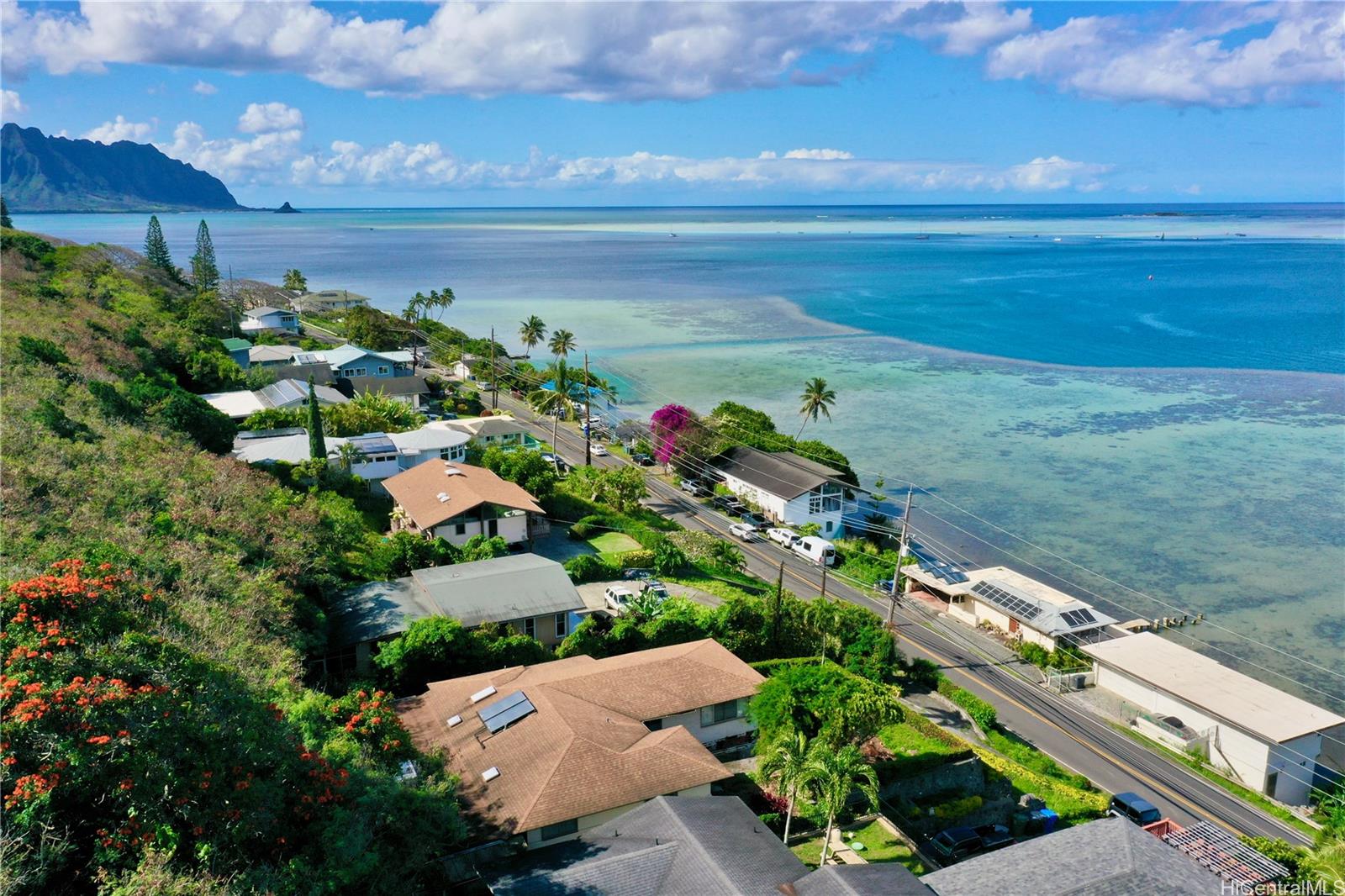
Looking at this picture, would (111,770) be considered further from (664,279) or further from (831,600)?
(664,279)

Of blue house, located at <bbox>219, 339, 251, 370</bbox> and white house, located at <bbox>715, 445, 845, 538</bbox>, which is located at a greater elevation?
blue house, located at <bbox>219, 339, 251, 370</bbox>

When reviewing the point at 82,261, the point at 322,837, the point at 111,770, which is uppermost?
the point at 82,261

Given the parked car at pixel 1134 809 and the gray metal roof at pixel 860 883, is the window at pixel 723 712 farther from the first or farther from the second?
the parked car at pixel 1134 809

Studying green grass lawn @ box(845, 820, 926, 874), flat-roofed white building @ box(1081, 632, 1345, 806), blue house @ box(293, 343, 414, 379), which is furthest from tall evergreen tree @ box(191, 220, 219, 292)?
green grass lawn @ box(845, 820, 926, 874)

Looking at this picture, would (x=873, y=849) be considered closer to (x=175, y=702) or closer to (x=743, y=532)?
(x=175, y=702)

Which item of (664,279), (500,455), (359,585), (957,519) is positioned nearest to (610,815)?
(359,585)

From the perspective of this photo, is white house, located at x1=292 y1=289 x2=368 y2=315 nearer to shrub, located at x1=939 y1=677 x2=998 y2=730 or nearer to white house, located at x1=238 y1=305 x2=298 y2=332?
white house, located at x1=238 y1=305 x2=298 y2=332

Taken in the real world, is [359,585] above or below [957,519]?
above
